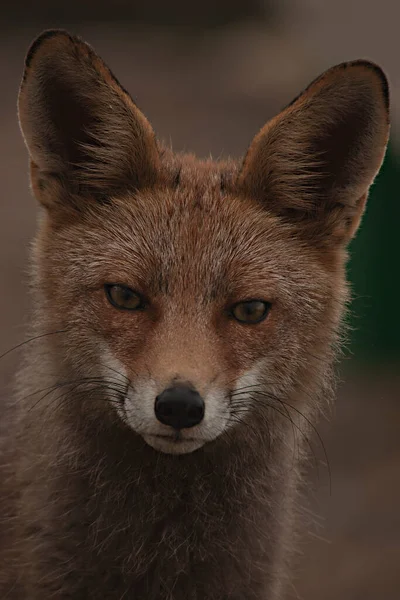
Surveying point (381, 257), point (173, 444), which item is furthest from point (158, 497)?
point (381, 257)

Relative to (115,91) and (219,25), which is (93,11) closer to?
(219,25)

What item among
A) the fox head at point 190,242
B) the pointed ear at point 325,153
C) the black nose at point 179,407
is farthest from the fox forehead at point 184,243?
the black nose at point 179,407

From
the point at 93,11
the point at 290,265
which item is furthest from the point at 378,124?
the point at 93,11

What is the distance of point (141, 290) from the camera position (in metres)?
3.58

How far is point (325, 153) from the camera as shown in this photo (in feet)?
13.5

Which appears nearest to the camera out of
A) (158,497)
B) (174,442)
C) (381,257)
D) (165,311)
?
(174,442)

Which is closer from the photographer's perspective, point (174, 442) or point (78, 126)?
point (174, 442)

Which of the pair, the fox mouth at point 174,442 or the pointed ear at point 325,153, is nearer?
the fox mouth at point 174,442

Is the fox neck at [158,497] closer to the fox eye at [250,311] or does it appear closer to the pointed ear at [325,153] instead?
the fox eye at [250,311]

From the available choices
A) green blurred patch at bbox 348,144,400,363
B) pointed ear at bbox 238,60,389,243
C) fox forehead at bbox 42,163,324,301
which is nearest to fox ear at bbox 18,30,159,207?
fox forehead at bbox 42,163,324,301

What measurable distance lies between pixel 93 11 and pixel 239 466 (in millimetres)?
13942

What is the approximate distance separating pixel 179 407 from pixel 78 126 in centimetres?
152

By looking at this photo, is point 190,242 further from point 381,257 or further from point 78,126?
point 381,257

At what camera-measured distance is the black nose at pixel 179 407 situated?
10.4 feet
